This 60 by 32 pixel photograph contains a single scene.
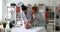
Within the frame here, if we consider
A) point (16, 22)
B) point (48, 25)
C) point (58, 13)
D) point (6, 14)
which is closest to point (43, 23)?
point (48, 25)

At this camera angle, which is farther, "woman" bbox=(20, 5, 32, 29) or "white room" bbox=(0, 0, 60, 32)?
"white room" bbox=(0, 0, 60, 32)

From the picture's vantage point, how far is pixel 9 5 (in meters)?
5.78

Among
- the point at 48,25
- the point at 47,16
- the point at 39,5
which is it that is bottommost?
the point at 48,25

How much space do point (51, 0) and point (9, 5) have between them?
188 centimetres

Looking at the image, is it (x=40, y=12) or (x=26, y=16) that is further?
(x=40, y=12)

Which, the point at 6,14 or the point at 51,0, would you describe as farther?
the point at 6,14

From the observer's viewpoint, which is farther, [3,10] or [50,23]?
[3,10]

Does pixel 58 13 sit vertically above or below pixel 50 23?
above

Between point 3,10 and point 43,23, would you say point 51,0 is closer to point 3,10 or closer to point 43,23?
point 43,23

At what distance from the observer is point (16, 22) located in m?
5.52

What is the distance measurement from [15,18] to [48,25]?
4.71 ft

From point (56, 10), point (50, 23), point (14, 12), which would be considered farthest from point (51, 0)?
point (14, 12)

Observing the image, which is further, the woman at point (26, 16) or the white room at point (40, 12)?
the white room at point (40, 12)

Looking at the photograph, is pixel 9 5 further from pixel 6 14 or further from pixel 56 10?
pixel 56 10
